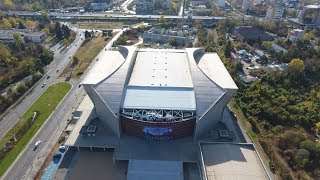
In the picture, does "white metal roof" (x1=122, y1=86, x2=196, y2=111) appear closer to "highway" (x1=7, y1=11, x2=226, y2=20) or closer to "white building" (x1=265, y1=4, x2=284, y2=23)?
"highway" (x1=7, y1=11, x2=226, y2=20)

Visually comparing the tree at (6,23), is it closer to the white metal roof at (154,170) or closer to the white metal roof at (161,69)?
the white metal roof at (161,69)

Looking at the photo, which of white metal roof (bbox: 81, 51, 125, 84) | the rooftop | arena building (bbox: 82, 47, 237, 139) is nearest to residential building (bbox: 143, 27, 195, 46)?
white metal roof (bbox: 81, 51, 125, 84)

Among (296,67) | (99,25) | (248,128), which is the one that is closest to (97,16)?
(99,25)

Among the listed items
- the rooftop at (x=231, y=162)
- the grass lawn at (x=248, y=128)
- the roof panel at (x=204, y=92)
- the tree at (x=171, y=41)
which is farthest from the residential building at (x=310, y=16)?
the rooftop at (x=231, y=162)

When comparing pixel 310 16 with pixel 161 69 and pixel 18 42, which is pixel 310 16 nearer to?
pixel 161 69

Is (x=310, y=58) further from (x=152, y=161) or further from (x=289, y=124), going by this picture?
(x=152, y=161)

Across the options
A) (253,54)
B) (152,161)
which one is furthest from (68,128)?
(253,54)
